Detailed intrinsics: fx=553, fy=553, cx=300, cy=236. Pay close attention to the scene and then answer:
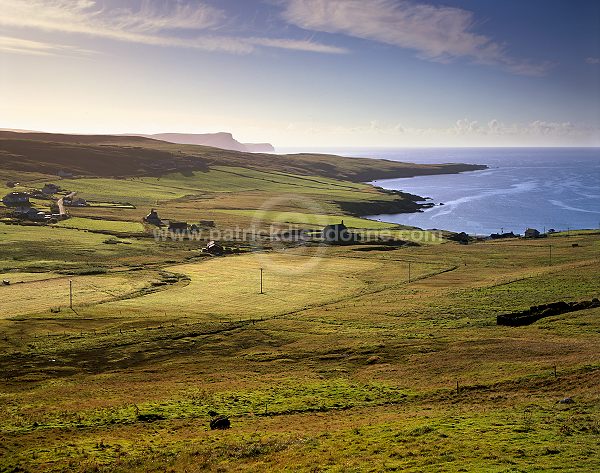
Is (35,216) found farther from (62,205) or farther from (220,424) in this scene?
(220,424)

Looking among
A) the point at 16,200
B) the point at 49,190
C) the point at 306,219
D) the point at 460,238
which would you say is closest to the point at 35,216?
the point at 16,200

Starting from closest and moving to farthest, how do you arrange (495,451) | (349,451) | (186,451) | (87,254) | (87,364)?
(495,451) → (349,451) → (186,451) → (87,364) → (87,254)

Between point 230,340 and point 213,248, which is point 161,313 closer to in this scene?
point 230,340

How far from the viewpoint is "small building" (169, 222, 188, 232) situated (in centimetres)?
14712

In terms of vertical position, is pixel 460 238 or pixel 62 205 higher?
pixel 62 205

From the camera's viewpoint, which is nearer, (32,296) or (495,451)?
(495,451)

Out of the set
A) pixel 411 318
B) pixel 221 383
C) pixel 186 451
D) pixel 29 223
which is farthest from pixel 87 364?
pixel 29 223

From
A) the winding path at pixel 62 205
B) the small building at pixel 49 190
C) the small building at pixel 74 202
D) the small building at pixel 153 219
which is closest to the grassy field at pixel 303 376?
the small building at pixel 153 219

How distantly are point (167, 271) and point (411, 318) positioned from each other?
5150cm

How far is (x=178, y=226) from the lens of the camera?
149 meters

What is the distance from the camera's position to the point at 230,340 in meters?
64.6

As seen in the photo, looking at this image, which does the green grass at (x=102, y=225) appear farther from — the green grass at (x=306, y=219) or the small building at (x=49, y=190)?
the small building at (x=49, y=190)

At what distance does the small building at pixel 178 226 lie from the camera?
147 metres

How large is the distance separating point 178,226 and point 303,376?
10292 cm
